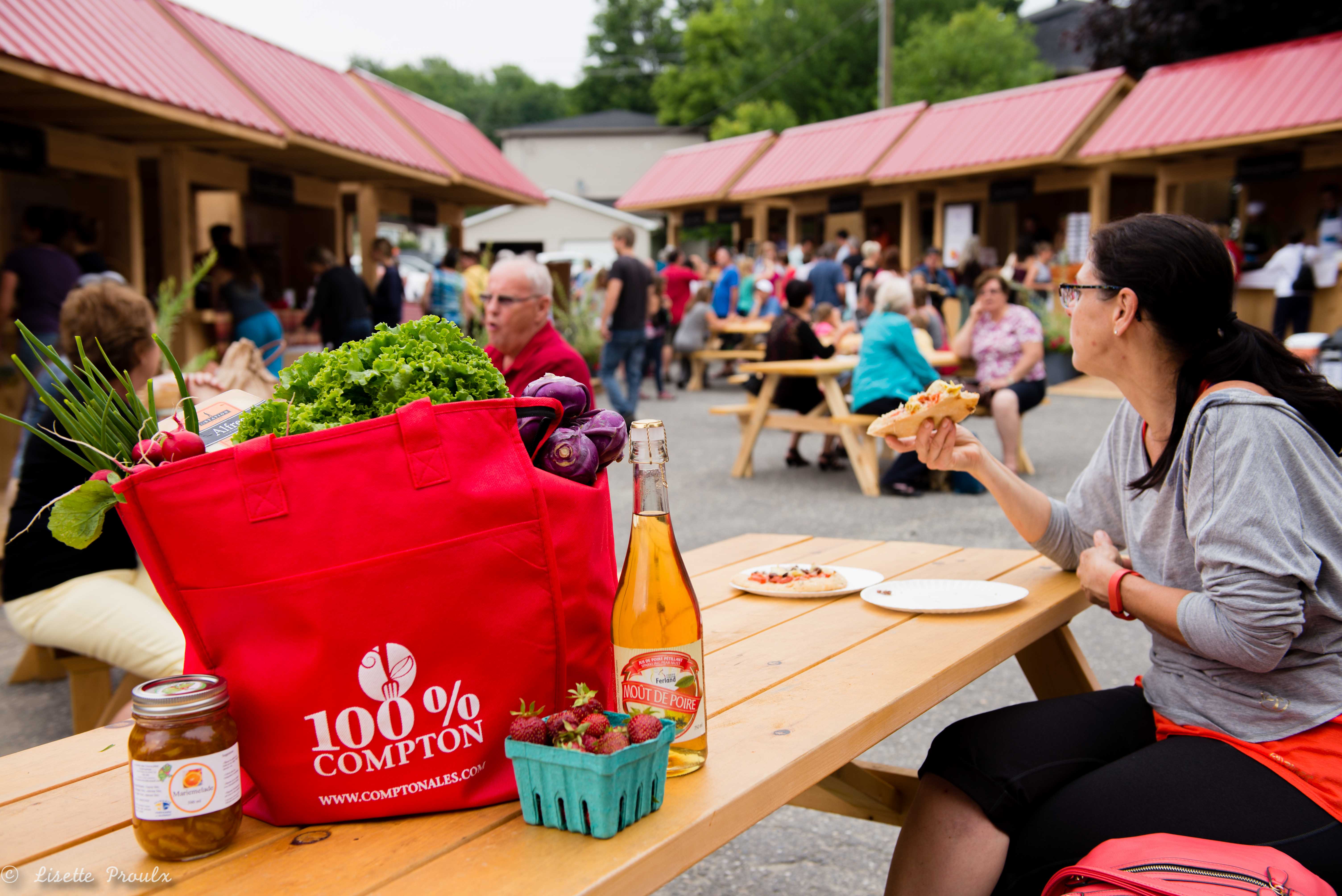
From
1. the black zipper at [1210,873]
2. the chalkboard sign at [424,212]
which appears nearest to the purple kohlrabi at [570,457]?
the black zipper at [1210,873]

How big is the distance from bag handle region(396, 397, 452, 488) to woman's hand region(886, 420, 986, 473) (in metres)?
1.24

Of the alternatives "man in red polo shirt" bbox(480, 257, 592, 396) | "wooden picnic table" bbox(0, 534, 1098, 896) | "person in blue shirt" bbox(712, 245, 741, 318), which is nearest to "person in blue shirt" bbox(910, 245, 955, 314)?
"person in blue shirt" bbox(712, 245, 741, 318)

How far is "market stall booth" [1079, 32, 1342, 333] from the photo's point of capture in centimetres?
1264

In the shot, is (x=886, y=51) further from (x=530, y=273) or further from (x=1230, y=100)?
(x=530, y=273)

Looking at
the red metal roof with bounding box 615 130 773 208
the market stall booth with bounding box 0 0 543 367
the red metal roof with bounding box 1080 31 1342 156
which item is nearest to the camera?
the market stall booth with bounding box 0 0 543 367

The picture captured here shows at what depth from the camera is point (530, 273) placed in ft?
14.7

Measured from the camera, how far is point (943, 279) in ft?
46.6

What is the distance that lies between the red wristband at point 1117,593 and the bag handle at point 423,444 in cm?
136

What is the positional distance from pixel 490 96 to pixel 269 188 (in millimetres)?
67467

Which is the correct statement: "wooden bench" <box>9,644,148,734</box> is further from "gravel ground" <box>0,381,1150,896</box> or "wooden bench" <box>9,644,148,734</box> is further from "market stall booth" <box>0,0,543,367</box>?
"market stall booth" <box>0,0,543,367</box>

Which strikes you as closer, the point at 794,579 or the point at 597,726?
the point at 597,726

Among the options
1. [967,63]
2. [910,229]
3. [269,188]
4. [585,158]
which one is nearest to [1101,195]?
[910,229]

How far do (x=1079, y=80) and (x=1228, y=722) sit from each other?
1611cm

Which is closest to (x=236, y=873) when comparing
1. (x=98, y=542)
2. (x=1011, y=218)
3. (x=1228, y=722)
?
(x=1228, y=722)
